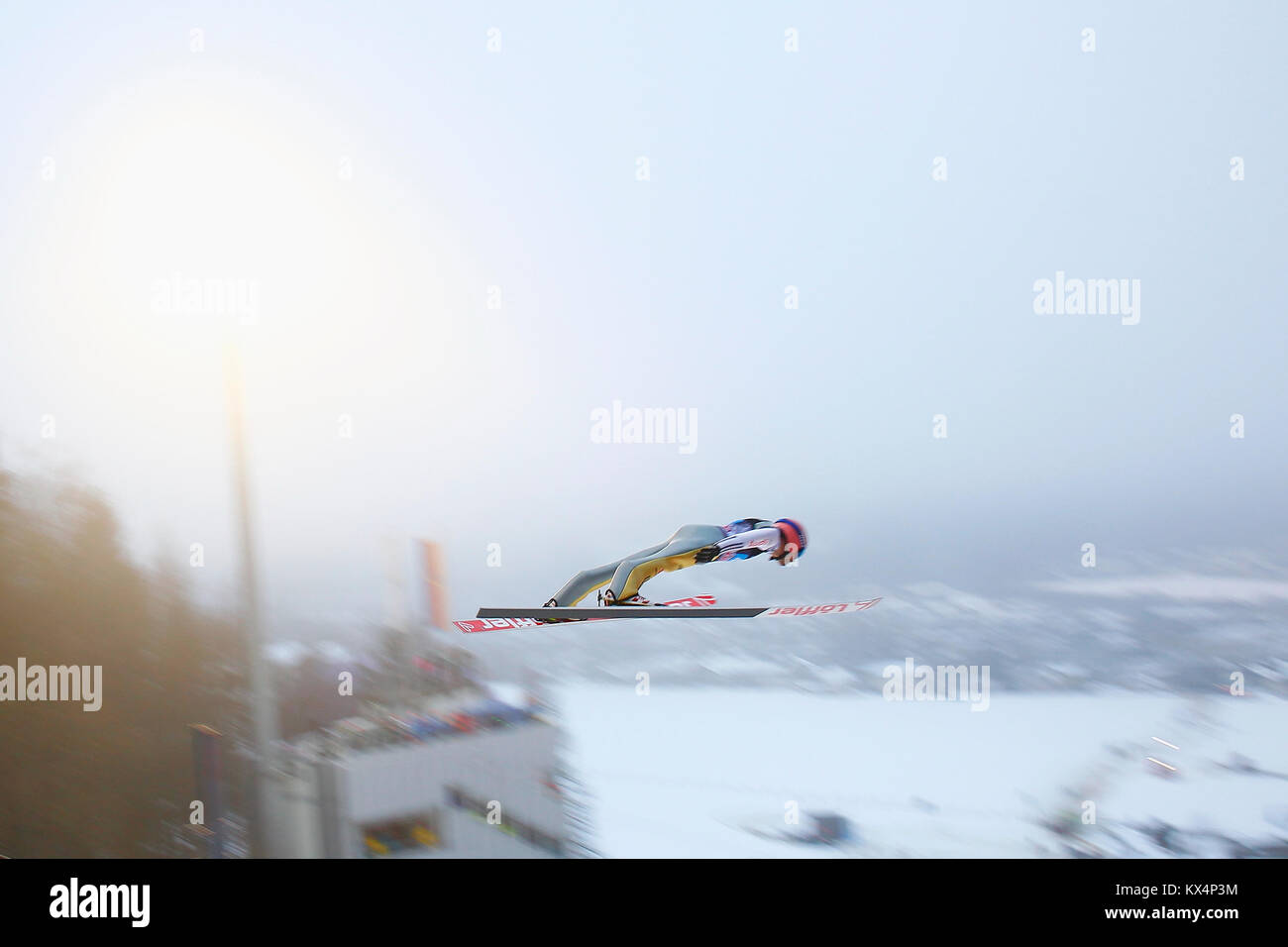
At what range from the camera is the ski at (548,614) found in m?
3.66

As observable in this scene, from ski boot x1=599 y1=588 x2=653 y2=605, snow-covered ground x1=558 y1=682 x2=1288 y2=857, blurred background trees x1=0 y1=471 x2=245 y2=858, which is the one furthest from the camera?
blurred background trees x1=0 y1=471 x2=245 y2=858

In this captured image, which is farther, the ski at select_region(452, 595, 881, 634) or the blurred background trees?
the blurred background trees

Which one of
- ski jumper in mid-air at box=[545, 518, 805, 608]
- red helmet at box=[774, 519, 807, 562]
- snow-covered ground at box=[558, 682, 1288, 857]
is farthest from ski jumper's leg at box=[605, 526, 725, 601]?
snow-covered ground at box=[558, 682, 1288, 857]

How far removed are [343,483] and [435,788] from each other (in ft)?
3.94

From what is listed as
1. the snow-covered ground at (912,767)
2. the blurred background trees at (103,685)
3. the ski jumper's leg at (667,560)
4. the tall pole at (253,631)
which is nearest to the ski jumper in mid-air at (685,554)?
the ski jumper's leg at (667,560)

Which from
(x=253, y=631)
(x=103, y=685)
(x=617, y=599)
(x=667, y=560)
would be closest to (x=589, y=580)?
(x=617, y=599)

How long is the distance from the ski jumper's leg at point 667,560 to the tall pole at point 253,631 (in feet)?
4.51

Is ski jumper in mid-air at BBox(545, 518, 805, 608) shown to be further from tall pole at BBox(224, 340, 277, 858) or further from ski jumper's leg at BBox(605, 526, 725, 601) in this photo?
tall pole at BBox(224, 340, 277, 858)

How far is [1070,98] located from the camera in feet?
11.9

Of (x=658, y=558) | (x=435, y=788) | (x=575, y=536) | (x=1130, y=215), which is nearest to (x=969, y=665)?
(x=658, y=558)

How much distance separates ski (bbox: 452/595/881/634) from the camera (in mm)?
3633

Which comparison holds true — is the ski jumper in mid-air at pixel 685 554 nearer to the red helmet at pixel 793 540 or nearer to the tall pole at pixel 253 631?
the red helmet at pixel 793 540

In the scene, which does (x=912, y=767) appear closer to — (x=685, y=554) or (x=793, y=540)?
(x=793, y=540)

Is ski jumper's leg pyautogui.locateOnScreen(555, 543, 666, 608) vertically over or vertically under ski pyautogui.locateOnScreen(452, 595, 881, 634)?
over
